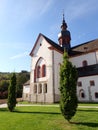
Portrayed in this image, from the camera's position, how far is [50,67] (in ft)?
102

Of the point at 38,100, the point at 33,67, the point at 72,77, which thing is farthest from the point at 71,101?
the point at 33,67

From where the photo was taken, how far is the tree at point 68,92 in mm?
10907

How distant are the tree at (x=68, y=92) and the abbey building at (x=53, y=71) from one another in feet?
58.5

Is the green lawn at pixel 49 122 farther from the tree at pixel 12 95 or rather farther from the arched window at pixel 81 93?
the arched window at pixel 81 93

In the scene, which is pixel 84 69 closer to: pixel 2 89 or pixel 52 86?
pixel 52 86

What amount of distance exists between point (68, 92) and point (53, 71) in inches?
756

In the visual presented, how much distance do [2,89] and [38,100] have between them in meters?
31.5

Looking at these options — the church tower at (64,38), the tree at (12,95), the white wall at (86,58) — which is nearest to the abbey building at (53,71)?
the white wall at (86,58)

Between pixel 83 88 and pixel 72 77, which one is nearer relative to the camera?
pixel 72 77

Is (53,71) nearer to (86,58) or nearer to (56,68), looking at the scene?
(56,68)

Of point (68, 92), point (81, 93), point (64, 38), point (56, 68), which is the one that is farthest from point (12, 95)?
point (64, 38)

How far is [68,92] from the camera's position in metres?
11.2

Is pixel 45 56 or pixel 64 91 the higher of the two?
pixel 45 56

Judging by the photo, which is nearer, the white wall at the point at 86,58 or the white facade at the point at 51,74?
the white facade at the point at 51,74
